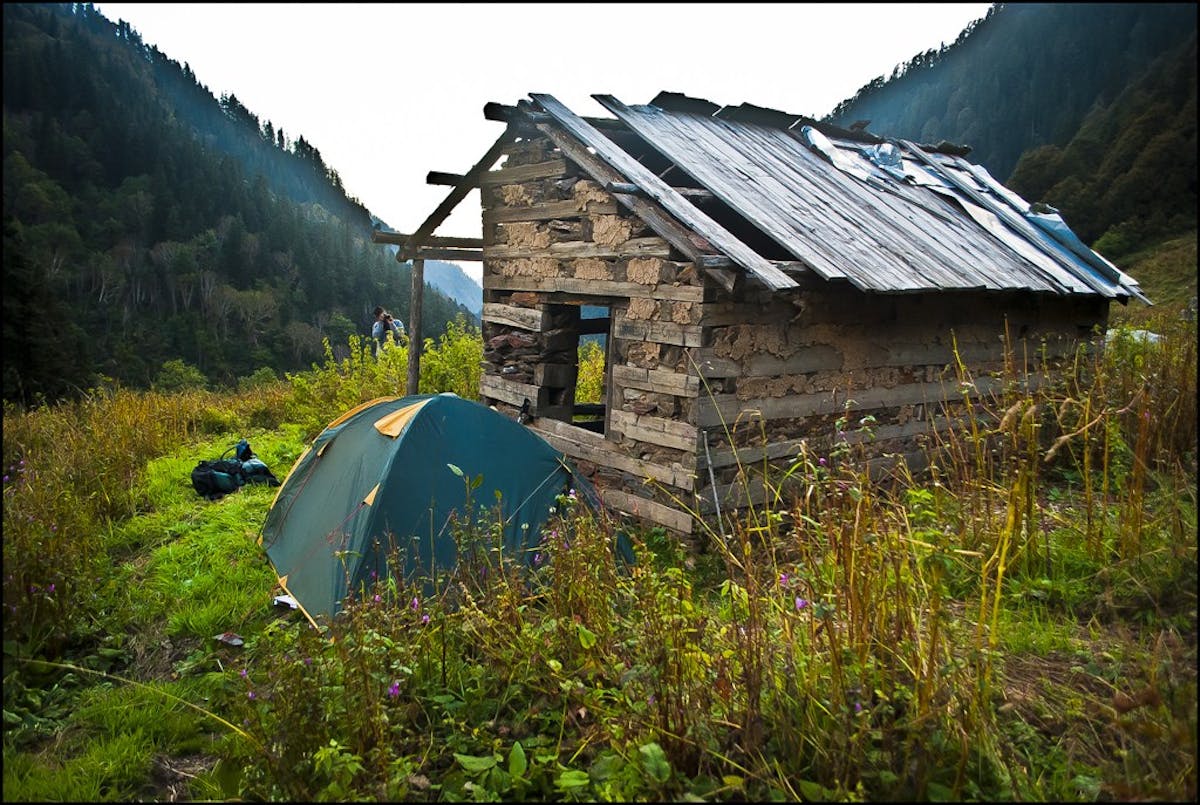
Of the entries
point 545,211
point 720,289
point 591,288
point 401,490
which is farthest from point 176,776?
point 545,211

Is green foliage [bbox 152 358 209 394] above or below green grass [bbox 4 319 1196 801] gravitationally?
below

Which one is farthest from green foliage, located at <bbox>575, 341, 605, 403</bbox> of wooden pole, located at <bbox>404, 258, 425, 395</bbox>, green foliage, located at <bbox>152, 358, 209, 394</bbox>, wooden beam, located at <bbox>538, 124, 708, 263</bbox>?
green foliage, located at <bbox>152, 358, 209, 394</bbox>

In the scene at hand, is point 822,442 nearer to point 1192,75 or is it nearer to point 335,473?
point 335,473

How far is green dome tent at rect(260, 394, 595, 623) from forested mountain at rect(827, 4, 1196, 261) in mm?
3914

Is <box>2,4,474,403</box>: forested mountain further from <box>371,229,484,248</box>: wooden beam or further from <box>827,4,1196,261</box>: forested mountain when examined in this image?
<box>371,229,484,248</box>: wooden beam

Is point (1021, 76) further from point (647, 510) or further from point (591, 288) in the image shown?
point (647, 510)

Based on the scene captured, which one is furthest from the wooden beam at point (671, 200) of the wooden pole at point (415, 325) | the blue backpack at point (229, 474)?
the blue backpack at point (229, 474)

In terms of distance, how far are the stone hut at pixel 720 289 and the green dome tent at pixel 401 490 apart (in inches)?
26.8

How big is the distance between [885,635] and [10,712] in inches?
165

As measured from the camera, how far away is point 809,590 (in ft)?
9.53

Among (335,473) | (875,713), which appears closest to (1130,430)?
(875,713)

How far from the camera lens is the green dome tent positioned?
498 centimetres

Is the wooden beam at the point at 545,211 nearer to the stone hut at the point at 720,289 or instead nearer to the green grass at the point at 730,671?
the stone hut at the point at 720,289

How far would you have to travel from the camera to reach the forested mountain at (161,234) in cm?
4756
